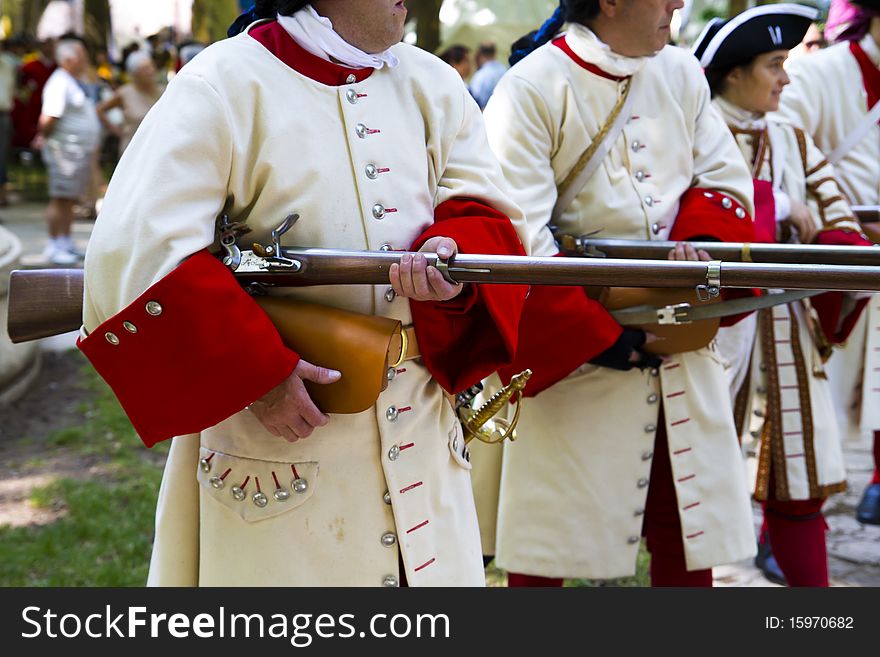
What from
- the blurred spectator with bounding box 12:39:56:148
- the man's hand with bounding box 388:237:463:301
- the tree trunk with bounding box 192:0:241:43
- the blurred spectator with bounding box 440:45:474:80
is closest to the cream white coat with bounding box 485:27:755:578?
the man's hand with bounding box 388:237:463:301

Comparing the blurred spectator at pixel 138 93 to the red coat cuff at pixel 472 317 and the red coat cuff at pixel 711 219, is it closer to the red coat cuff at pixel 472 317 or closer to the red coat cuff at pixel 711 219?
the red coat cuff at pixel 711 219

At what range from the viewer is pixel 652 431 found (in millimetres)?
3467

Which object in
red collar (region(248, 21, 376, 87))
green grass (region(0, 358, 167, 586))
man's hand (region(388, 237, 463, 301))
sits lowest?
green grass (region(0, 358, 167, 586))

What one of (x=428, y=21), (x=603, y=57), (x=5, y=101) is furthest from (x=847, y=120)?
(x=5, y=101)

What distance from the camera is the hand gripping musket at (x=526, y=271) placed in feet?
7.75

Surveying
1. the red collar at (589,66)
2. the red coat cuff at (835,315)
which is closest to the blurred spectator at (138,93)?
the red coat cuff at (835,315)

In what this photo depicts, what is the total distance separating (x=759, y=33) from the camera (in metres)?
3.74

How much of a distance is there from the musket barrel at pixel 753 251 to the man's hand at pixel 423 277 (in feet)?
2.92

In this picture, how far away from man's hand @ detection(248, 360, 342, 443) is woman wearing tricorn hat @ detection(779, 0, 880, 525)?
2696 millimetres

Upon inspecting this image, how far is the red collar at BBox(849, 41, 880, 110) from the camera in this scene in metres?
4.47

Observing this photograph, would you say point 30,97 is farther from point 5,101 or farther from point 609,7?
point 609,7

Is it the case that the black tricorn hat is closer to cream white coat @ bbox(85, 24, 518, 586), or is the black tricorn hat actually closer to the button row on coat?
cream white coat @ bbox(85, 24, 518, 586)

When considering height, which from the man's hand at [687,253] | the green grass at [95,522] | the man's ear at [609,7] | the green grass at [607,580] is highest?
the man's ear at [609,7]

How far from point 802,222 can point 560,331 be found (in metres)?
1.17
